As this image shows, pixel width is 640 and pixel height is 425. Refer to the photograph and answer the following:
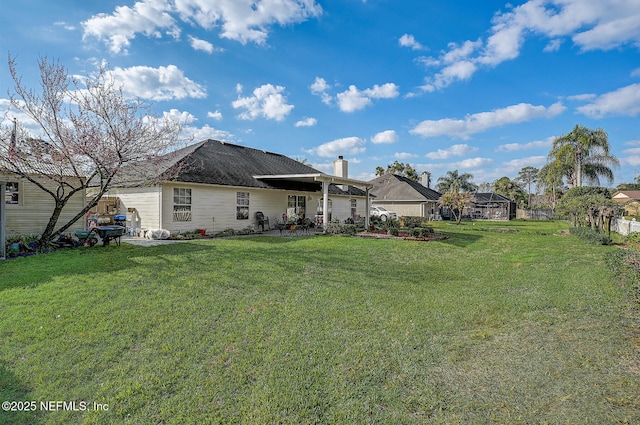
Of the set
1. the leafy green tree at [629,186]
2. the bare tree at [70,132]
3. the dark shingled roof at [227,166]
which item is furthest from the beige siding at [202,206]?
the leafy green tree at [629,186]

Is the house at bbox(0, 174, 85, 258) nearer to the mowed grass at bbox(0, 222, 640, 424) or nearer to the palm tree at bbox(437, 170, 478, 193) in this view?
the mowed grass at bbox(0, 222, 640, 424)

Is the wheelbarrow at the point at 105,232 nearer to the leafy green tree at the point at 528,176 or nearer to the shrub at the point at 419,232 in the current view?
the shrub at the point at 419,232

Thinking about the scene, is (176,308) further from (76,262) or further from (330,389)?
(76,262)

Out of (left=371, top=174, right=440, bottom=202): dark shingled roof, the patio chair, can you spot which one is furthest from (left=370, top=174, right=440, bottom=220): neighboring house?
the patio chair

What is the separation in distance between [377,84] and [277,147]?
978 centimetres

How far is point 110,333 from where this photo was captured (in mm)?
4383

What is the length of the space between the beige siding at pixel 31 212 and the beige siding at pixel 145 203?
93.8 inches

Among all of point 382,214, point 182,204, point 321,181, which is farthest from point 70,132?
point 382,214

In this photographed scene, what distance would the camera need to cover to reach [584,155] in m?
29.2

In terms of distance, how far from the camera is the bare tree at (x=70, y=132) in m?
9.52

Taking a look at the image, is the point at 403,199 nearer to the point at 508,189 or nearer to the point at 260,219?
the point at 260,219

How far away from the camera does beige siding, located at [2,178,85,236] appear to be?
1034 cm

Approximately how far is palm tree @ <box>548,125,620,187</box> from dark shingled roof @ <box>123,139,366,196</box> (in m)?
23.1

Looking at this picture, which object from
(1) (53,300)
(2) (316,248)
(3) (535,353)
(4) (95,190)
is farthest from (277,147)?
(3) (535,353)
